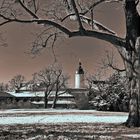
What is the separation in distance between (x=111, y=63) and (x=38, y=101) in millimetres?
75766

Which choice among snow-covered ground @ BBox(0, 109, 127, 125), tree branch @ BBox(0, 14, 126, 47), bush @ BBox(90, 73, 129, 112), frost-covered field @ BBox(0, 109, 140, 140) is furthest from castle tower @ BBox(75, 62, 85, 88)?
tree branch @ BBox(0, 14, 126, 47)

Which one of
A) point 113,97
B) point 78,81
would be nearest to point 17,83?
point 78,81

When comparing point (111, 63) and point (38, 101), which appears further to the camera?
point (38, 101)

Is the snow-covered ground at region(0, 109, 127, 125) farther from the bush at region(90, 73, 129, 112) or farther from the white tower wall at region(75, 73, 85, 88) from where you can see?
the white tower wall at region(75, 73, 85, 88)

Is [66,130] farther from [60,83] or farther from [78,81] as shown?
[78,81]

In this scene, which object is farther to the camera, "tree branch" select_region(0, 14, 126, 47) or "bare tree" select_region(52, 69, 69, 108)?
"bare tree" select_region(52, 69, 69, 108)

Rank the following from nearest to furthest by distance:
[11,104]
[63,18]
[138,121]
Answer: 1. [138,121]
2. [63,18]
3. [11,104]

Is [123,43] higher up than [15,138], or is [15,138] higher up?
[123,43]

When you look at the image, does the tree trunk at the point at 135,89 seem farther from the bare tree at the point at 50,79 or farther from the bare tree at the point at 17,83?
the bare tree at the point at 17,83

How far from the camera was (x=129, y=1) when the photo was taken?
74.3 feet

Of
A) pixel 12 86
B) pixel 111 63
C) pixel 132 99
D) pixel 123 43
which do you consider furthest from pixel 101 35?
pixel 12 86

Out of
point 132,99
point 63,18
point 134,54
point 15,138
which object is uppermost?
point 63,18

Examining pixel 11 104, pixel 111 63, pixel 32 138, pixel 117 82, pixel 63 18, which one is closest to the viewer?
pixel 32 138

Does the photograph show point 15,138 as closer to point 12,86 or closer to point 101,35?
point 101,35
